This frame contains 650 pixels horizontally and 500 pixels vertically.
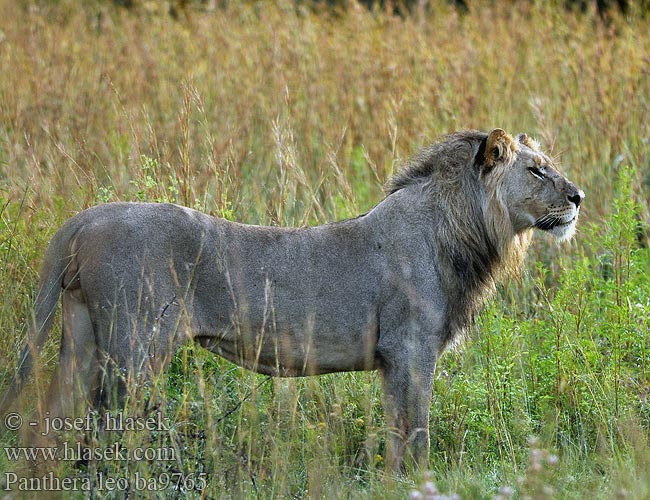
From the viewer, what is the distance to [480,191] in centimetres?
442

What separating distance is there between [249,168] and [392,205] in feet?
9.35

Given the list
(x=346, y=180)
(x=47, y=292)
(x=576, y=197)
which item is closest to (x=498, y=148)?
(x=576, y=197)

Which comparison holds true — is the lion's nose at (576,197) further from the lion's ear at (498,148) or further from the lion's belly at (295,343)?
the lion's belly at (295,343)

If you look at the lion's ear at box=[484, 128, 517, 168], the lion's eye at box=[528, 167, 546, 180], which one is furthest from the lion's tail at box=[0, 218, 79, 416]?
the lion's eye at box=[528, 167, 546, 180]

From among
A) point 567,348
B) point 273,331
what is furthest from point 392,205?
point 567,348

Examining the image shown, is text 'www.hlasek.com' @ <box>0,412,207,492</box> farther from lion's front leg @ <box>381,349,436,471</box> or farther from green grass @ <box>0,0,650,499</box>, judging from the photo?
lion's front leg @ <box>381,349,436,471</box>

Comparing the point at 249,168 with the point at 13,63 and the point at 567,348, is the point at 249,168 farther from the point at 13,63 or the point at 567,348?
the point at 567,348

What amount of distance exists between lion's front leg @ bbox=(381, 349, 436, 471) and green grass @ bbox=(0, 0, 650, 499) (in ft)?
0.41

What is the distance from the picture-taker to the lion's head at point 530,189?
14.4 feet

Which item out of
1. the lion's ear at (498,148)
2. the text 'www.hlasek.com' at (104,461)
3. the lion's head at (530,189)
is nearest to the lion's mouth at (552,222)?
the lion's head at (530,189)

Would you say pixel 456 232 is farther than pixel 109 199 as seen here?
No

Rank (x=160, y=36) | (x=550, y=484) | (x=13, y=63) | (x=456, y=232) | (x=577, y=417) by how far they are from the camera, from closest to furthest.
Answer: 1. (x=550, y=484)
2. (x=456, y=232)
3. (x=577, y=417)
4. (x=13, y=63)
5. (x=160, y=36)

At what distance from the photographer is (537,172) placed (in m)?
4.45

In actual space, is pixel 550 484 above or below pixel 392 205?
below
